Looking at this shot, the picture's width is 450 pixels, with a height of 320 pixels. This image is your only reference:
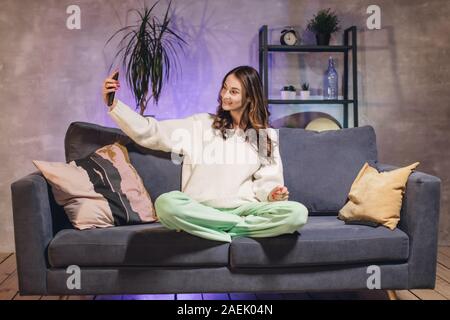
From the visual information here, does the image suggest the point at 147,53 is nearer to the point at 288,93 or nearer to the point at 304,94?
the point at 288,93

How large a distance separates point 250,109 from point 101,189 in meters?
0.84

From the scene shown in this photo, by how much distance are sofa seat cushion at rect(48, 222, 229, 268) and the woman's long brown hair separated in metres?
0.65

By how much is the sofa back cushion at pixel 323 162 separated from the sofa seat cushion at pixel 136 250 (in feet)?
2.32

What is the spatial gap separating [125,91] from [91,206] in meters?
1.41

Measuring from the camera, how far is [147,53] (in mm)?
3576

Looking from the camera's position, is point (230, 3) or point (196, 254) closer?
point (196, 254)

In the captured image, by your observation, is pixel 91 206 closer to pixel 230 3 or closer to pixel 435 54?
pixel 230 3

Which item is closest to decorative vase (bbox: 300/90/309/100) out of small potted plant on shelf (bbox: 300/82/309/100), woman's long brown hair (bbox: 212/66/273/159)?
small potted plant on shelf (bbox: 300/82/309/100)

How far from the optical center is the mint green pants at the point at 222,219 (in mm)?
2352

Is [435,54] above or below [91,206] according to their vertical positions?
above

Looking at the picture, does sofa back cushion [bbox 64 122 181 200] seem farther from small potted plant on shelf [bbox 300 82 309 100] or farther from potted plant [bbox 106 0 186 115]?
small potted plant on shelf [bbox 300 82 309 100]
